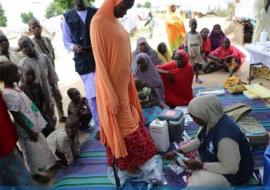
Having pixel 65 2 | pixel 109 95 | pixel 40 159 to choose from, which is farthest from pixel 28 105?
pixel 65 2

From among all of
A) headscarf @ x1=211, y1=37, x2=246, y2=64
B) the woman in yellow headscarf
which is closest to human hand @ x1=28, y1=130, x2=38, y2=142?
the woman in yellow headscarf

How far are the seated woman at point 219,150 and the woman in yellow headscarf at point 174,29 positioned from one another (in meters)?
4.23

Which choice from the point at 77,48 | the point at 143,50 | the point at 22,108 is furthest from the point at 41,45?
the point at 22,108

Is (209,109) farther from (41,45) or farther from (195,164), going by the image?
(41,45)

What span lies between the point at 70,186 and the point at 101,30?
158 centimetres

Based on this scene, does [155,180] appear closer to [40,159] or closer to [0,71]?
[40,159]

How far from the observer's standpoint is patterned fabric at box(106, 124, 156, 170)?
2633mm

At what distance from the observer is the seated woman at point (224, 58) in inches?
236

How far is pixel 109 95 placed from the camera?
7.89 feet

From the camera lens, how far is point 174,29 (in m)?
6.25

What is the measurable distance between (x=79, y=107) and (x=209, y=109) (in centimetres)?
206

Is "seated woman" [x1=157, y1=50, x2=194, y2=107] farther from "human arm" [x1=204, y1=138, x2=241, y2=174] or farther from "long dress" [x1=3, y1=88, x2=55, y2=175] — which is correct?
"human arm" [x1=204, y1=138, x2=241, y2=174]

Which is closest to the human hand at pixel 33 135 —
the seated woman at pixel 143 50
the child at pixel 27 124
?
the child at pixel 27 124

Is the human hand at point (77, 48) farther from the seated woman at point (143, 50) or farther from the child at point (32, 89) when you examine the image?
the seated woman at point (143, 50)
